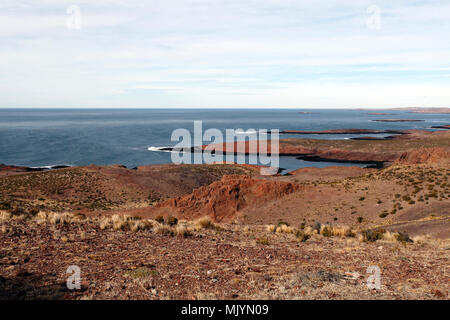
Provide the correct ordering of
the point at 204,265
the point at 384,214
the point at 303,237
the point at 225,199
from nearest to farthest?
1. the point at 204,265
2. the point at 303,237
3. the point at 384,214
4. the point at 225,199

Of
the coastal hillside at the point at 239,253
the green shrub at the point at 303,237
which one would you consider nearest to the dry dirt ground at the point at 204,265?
the coastal hillside at the point at 239,253

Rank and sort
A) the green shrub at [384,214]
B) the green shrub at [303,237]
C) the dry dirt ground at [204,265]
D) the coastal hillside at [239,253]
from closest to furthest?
the dry dirt ground at [204,265] < the coastal hillside at [239,253] < the green shrub at [303,237] < the green shrub at [384,214]

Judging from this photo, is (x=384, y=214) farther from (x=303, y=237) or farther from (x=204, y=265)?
(x=204, y=265)

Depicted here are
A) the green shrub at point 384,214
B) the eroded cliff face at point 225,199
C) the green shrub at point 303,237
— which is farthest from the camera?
the eroded cliff face at point 225,199

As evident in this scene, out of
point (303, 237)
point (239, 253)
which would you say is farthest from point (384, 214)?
point (239, 253)

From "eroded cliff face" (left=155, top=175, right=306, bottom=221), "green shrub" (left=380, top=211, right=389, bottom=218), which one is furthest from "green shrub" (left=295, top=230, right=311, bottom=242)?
"eroded cliff face" (left=155, top=175, right=306, bottom=221)

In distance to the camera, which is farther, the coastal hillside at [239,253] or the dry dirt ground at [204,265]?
the coastal hillside at [239,253]

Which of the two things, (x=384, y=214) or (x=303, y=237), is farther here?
(x=384, y=214)

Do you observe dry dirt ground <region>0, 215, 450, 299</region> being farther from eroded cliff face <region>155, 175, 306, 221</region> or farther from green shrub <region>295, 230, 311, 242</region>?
eroded cliff face <region>155, 175, 306, 221</region>

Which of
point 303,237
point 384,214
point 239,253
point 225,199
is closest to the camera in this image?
point 239,253

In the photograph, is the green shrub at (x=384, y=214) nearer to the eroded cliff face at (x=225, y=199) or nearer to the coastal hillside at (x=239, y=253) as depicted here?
the coastal hillside at (x=239, y=253)
